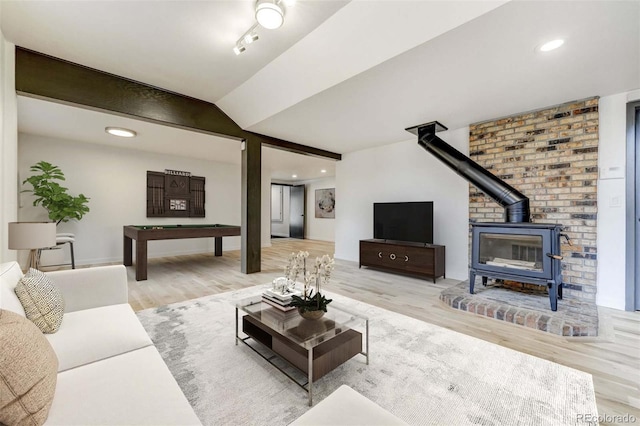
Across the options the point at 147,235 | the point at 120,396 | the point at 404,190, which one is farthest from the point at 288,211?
the point at 120,396

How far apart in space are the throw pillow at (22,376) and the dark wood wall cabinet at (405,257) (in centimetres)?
393

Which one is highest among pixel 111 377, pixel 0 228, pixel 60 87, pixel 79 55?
pixel 79 55

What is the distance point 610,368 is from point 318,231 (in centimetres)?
829

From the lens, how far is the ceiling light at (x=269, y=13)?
6.49 ft

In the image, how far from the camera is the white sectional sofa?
2.98ft

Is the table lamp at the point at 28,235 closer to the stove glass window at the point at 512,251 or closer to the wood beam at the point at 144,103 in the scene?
the wood beam at the point at 144,103

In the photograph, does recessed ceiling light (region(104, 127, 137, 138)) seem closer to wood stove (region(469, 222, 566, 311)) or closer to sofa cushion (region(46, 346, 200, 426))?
sofa cushion (region(46, 346, 200, 426))

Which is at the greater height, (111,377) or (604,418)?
(111,377)

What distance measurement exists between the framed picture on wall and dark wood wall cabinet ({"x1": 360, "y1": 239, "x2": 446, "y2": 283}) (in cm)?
452

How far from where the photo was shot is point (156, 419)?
2.89 feet

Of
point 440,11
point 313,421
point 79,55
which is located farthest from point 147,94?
point 313,421

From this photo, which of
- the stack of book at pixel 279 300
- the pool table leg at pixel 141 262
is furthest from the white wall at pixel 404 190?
the pool table leg at pixel 141 262

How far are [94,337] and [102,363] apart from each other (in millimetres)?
317

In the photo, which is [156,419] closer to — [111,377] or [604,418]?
[111,377]
